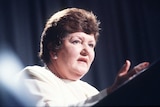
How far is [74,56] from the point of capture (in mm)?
992

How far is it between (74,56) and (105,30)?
3.41 feet

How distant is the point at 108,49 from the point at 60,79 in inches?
41.6

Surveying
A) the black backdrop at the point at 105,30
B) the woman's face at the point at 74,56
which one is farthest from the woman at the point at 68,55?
the black backdrop at the point at 105,30

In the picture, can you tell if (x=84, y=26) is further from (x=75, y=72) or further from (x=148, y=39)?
(x=148, y=39)

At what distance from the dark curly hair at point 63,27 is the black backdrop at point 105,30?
17.2 inches

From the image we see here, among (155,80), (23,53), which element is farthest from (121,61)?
(155,80)

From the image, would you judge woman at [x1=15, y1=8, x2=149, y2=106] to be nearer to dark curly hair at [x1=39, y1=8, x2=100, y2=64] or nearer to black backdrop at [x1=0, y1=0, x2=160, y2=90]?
dark curly hair at [x1=39, y1=8, x2=100, y2=64]

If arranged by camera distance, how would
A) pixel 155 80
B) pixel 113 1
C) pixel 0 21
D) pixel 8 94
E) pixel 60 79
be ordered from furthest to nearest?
1. pixel 113 1
2. pixel 0 21
3. pixel 8 94
4. pixel 60 79
5. pixel 155 80

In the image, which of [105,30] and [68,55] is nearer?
[68,55]

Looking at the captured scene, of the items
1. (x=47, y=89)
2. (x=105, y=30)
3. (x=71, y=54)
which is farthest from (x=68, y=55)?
(x=105, y=30)

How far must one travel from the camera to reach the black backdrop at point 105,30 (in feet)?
5.11

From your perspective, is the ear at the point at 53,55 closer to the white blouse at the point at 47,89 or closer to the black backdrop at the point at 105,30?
the white blouse at the point at 47,89

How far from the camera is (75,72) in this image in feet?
3.26

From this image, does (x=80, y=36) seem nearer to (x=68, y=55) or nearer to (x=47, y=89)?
(x=68, y=55)
